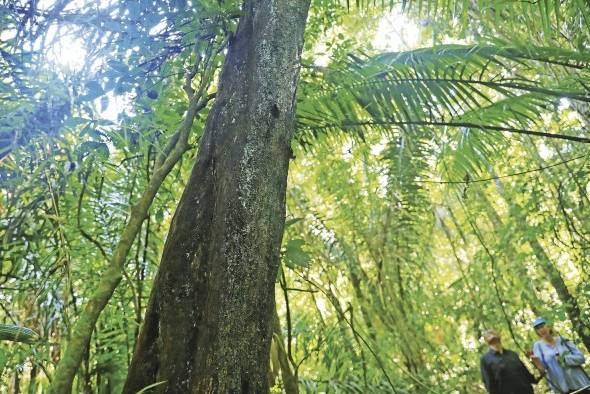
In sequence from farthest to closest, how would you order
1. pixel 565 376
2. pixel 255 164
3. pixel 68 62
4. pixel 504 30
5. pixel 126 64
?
pixel 565 376, pixel 504 30, pixel 126 64, pixel 68 62, pixel 255 164

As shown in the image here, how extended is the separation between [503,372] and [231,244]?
3.51 m

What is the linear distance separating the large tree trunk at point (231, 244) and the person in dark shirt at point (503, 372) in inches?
134

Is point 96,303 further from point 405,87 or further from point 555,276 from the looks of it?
point 555,276

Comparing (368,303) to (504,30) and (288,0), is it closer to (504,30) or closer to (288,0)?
(504,30)

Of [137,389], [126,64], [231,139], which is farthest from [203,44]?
[137,389]

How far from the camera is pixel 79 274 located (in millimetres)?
1859

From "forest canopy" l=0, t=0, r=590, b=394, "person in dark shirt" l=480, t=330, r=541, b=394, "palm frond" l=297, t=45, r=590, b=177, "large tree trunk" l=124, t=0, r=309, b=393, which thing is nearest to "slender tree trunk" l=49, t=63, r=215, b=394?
"forest canopy" l=0, t=0, r=590, b=394

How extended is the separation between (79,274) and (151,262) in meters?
0.27

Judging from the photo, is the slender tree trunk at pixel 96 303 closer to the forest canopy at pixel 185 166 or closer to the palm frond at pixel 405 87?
the forest canopy at pixel 185 166

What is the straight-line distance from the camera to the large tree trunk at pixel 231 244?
2.45 ft

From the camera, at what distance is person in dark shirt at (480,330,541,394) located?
141 inches

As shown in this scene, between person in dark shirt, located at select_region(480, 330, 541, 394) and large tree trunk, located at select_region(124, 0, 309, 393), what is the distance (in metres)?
3.39

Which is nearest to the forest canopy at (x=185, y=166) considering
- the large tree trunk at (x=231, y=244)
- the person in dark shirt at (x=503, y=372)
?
the large tree trunk at (x=231, y=244)

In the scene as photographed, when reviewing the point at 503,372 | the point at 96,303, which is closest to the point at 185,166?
the point at 96,303
